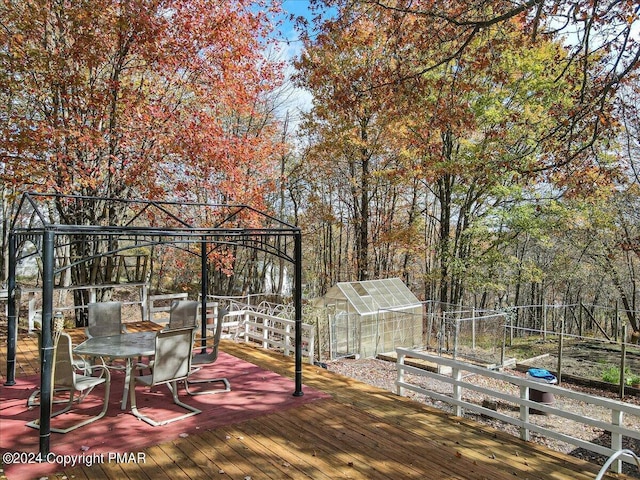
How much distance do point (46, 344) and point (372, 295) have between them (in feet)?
32.7

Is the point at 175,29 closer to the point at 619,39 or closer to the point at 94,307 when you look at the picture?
the point at 94,307

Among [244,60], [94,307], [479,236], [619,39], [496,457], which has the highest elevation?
[244,60]

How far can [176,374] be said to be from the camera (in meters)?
4.89

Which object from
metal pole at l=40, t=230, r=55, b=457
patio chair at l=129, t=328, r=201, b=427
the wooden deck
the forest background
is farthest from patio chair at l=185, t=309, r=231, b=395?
the forest background

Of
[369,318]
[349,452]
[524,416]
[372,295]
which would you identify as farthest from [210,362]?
[372,295]

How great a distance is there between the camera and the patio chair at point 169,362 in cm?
466

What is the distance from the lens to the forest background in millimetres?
6352

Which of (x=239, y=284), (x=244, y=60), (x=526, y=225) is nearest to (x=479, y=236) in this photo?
(x=526, y=225)

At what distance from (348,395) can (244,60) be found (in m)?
8.42

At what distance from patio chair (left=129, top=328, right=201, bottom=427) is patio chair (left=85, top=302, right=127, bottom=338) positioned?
78.0 inches

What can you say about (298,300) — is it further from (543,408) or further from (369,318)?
(369,318)

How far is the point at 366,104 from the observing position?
8.15m

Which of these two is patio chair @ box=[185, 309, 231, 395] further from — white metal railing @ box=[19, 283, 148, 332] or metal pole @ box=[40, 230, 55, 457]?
white metal railing @ box=[19, 283, 148, 332]

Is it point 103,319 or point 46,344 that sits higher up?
point 46,344
